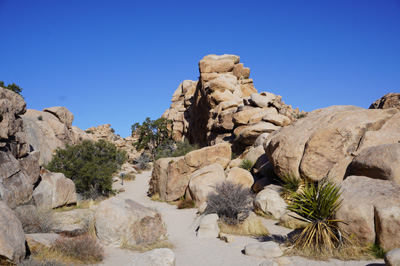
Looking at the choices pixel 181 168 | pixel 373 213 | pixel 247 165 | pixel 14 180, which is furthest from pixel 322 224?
pixel 181 168

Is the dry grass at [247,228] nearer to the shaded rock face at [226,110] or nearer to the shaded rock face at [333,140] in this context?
the shaded rock face at [333,140]

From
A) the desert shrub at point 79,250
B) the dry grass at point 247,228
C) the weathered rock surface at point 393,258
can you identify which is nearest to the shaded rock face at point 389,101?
the dry grass at point 247,228

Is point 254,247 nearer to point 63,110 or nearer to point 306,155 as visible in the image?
point 306,155

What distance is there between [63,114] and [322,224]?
29883 mm

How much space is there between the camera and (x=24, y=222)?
29.4ft

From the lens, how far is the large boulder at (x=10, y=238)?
20.1 ft

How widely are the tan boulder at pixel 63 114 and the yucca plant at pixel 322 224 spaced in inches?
1129

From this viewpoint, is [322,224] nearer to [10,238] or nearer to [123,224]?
[123,224]

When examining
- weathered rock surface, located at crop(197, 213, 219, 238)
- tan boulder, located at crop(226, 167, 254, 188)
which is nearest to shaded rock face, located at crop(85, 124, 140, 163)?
tan boulder, located at crop(226, 167, 254, 188)

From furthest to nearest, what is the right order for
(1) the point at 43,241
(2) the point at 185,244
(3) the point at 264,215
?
(3) the point at 264,215 → (2) the point at 185,244 → (1) the point at 43,241

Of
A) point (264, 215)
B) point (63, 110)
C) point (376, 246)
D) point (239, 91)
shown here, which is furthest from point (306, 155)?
point (63, 110)

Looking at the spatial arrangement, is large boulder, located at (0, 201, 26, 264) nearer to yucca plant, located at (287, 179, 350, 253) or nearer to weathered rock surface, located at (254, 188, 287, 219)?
yucca plant, located at (287, 179, 350, 253)

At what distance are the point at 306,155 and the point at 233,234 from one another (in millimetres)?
5030

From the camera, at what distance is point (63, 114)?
3203cm
